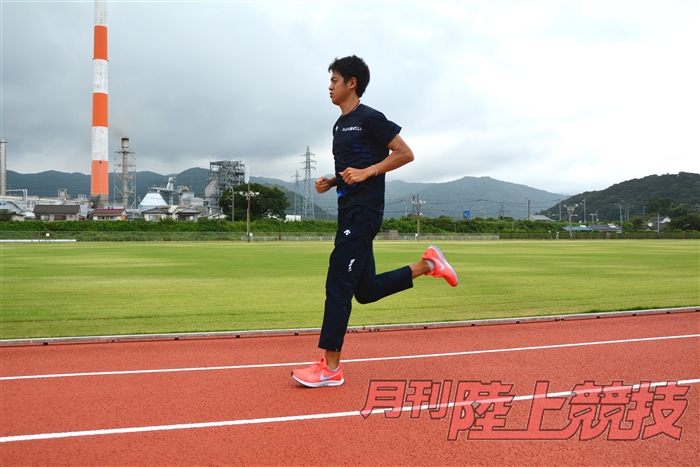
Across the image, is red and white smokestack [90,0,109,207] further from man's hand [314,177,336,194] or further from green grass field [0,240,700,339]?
man's hand [314,177,336,194]

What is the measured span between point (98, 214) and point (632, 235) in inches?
3829

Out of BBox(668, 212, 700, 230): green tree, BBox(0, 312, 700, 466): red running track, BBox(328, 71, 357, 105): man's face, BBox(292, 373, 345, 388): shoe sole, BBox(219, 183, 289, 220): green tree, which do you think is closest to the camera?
BBox(0, 312, 700, 466): red running track

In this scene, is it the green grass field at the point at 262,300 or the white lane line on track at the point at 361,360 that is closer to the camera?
the white lane line on track at the point at 361,360

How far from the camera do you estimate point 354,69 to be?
453 cm

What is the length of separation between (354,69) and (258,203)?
108666mm

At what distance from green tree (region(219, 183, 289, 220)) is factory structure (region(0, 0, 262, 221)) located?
4.05 m

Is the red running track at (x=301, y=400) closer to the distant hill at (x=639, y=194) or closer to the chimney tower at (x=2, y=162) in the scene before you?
the chimney tower at (x=2, y=162)

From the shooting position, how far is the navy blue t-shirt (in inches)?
170

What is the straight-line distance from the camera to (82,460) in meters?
2.87

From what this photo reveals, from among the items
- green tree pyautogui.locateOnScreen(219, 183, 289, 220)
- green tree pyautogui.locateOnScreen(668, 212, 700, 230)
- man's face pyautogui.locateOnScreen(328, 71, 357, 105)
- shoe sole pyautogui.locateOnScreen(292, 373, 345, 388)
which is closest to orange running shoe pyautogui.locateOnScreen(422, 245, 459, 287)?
shoe sole pyautogui.locateOnScreen(292, 373, 345, 388)

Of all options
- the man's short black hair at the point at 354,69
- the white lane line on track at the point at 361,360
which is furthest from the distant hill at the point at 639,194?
the man's short black hair at the point at 354,69

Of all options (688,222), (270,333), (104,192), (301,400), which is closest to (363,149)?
(301,400)

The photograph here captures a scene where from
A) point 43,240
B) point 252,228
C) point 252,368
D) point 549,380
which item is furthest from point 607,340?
point 252,228

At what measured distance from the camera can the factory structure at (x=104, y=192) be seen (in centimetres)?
8756
